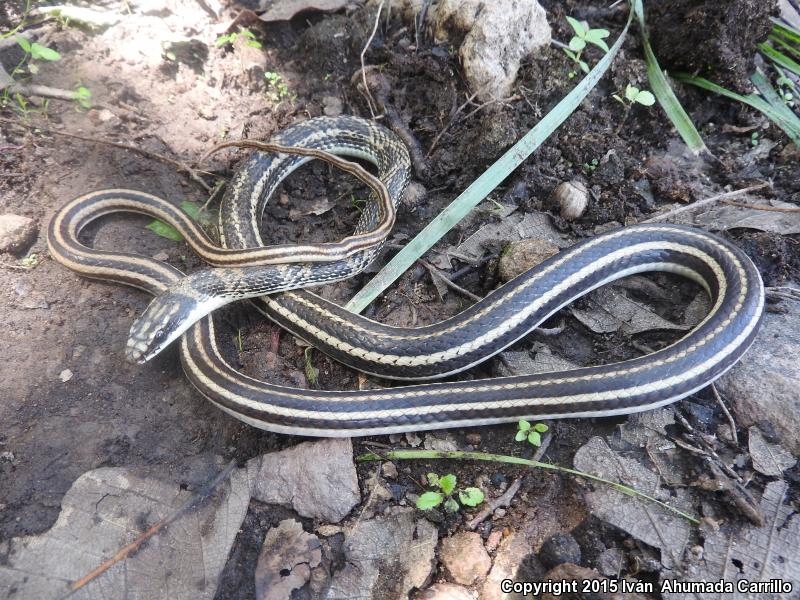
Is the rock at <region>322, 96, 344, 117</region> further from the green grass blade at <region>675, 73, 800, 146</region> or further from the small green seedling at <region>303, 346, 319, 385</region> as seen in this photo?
the green grass blade at <region>675, 73, 800, 146</region>

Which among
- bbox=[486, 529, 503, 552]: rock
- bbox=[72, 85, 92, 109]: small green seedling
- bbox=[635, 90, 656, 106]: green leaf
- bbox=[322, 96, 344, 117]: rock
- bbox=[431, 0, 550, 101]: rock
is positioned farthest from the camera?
bbox=[322, 96, 344, 117]: rock

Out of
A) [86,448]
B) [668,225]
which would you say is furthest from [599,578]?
[86,448]

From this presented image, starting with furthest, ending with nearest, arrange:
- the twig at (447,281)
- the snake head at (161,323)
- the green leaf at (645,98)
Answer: the green leaf at (645,98) → the twig at (447,281) → the snake head at (161,323)

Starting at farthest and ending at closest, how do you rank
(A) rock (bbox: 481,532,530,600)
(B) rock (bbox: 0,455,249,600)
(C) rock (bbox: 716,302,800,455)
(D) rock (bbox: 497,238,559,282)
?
(D) rock (bbox: 497,238,559,282) → (C) rock (bbox: 716,302,800,455) → (A) rock (bbox: 481,532,530,600) → (B) rock (bbox: 0,455,249,600)

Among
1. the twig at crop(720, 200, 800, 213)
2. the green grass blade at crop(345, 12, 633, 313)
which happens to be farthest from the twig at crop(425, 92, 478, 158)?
the twig at crop(720, 200, 800, 213)

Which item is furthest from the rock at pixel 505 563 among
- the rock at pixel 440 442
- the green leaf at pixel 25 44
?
the green leaf at pixel 25 44

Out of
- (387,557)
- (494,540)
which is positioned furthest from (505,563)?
(387,557)

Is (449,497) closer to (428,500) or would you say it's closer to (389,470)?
(428,500)

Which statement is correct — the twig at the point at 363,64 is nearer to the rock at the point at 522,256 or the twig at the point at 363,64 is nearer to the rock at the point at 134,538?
the rock at the point at 522,256
